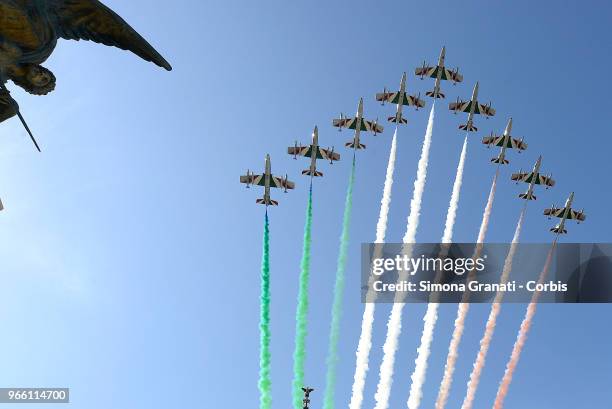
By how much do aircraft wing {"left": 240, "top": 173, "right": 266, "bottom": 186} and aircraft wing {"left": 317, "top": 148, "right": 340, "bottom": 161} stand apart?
1003 centimetres

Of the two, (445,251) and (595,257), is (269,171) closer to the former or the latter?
(445,251)

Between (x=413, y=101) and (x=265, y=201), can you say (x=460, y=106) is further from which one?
(x=265, y=201)

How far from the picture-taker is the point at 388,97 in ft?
361

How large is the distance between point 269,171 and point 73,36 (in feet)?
244

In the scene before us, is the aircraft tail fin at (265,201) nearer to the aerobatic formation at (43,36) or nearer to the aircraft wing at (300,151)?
the aircraft wing at (300,151)

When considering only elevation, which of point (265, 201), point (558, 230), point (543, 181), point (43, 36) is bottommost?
point (43, 36)

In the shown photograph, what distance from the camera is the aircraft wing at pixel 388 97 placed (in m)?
110

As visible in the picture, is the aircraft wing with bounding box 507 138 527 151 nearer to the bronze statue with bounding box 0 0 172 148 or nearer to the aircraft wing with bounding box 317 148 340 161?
the aircraft wing with bounding box 317 148 340 161

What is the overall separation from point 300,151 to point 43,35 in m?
79.9

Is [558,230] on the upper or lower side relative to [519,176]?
lower

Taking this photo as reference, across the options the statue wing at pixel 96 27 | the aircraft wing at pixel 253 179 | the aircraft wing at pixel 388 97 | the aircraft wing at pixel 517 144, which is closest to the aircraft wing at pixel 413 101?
the aircraft wing at pixel 388 97

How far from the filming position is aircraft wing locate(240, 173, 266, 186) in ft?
321

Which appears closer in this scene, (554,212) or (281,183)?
(281,183)

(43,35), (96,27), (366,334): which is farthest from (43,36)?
(366,334)
